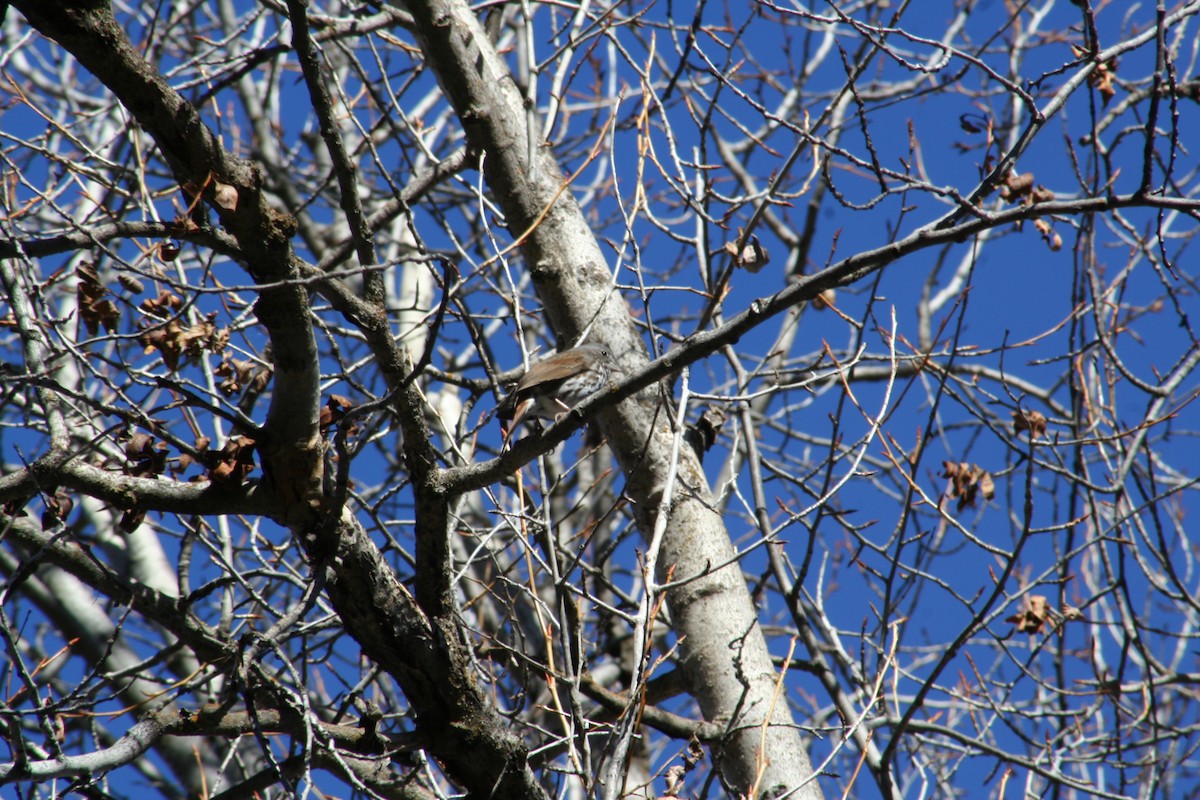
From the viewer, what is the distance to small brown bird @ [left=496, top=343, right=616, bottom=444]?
4121mm

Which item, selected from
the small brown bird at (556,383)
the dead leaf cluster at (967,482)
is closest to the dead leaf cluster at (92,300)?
the small brown bird at (556,383)

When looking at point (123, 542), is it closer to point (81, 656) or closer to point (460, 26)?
point (81, 656)

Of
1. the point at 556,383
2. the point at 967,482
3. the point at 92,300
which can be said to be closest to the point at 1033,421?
the point at 967,482

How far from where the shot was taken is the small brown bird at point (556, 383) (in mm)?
4121

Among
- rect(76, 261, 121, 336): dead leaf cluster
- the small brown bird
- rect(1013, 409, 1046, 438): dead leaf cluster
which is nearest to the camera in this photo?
rect(76, 261, 121, 336): dead leaf cluster

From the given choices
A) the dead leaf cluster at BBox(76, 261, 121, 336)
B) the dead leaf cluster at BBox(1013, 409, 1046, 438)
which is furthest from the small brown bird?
the dead leaf cluster at BBox(1013, 409, 1046, 438)

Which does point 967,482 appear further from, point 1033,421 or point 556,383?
point 556,383

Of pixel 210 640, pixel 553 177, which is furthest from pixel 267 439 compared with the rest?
pixel 553 177

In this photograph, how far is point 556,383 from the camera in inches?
173

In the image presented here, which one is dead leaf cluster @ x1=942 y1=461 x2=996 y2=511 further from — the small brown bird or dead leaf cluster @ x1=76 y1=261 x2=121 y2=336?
dead leaf cluster @ x1=76 y1=261 x2=121 y2=336

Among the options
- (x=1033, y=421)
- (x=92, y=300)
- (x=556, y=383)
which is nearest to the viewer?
(x=92, y=300)

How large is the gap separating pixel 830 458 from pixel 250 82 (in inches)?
316

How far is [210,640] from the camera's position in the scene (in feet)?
12.4

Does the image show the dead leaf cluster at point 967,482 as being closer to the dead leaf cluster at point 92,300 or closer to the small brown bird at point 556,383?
the small brown bird at point 556,383
